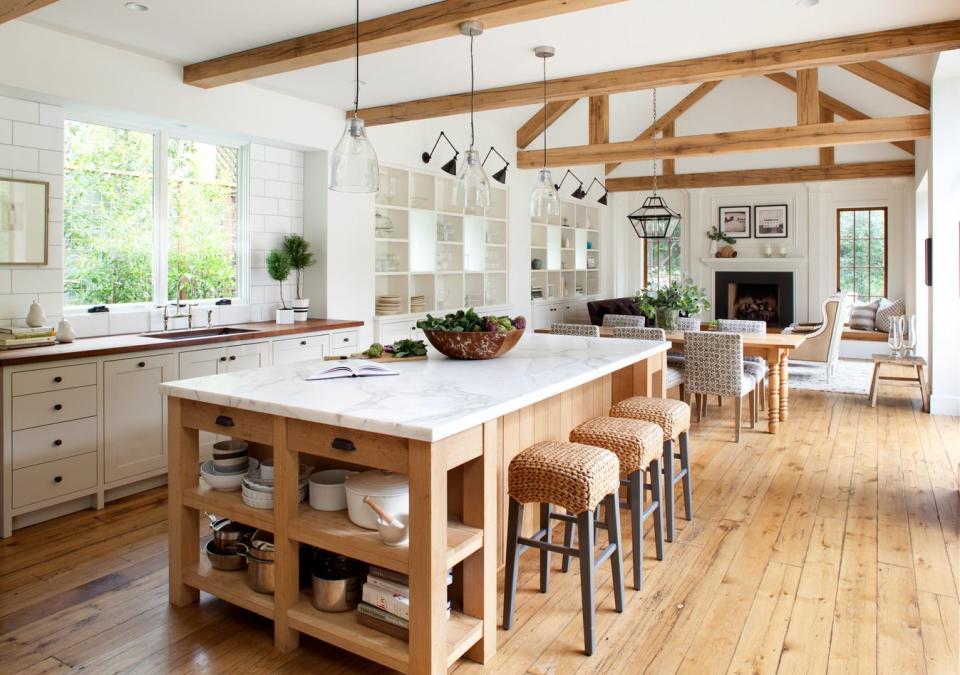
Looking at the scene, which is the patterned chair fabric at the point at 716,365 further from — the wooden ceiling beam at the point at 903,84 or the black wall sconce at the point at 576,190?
the black wall sconce at the point at 576,190

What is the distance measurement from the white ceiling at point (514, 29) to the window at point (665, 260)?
274 inches

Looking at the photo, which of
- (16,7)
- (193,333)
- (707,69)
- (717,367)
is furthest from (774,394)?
(16,7)

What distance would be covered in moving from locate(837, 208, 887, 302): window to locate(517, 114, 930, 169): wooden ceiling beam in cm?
344

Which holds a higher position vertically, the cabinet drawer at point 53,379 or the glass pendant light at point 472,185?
the glass pendant light at point 472,185

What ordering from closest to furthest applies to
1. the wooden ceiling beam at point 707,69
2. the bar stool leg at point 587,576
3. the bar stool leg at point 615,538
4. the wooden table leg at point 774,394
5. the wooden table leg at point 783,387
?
the bar stool leg at point 587,576 → the bar stool leg at point 615,538 → the wooden ceiling beam at point 707,69 → the wooden table leg at point 774,394 → the wooden table leg at point 783,387

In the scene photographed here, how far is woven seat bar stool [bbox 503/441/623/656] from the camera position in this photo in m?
2.39

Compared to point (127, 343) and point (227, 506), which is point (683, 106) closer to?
point (127, 343)

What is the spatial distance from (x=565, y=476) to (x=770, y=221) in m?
9.71

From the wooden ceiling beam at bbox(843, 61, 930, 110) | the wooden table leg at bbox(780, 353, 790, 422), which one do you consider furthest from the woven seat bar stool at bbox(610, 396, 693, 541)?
the wooden ceiling beam at bbox(843, 61, 930, 110)

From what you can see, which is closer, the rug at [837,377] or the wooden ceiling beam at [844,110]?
the rug at [837,377]

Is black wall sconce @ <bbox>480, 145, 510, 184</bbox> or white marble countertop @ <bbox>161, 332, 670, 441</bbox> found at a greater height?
black wall sconce @ <bbox>480, 145, 510, 184</bbox>

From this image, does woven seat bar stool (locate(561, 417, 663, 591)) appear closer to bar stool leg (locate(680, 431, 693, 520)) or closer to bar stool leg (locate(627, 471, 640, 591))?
bar stool leg (locate(627, 471, 640, 591))

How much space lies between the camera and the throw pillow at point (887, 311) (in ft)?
32.0

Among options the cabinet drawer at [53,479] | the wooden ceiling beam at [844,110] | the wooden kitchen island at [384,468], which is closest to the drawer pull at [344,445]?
the wooden kitchen island at [384,468]
